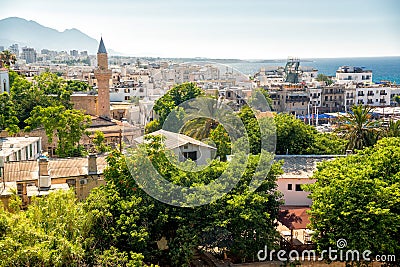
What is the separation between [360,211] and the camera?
14.2 metres

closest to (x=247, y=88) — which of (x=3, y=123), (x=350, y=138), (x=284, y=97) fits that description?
(x=350, y=138)

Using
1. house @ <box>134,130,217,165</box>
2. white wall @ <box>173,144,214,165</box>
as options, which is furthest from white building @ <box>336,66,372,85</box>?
house @ <box>134,130,217,165</box>

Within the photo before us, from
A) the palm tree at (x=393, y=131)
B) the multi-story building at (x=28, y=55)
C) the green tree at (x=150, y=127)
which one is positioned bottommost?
the palm tree at (x=393, y=131)

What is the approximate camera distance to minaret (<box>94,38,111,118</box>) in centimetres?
3956

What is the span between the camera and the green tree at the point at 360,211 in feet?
46.6

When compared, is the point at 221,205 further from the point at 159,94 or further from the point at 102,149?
the point at 102,149

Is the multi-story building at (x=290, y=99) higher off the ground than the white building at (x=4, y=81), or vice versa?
the white building at (x=4, y=81)

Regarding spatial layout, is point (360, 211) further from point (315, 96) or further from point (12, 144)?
point (315, 96)

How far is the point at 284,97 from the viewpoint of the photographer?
2616 inches

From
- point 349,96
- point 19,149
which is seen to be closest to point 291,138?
point 19,149

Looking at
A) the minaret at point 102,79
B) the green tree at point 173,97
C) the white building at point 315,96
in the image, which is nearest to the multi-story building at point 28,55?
the white building at point 315,96

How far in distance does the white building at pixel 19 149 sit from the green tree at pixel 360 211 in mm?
13058

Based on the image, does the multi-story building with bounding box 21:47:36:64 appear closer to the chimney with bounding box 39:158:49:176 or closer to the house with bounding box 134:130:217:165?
the chimney with bounding box 39:158:49:176

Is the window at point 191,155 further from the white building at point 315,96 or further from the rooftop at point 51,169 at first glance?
the white building at point 315,96
